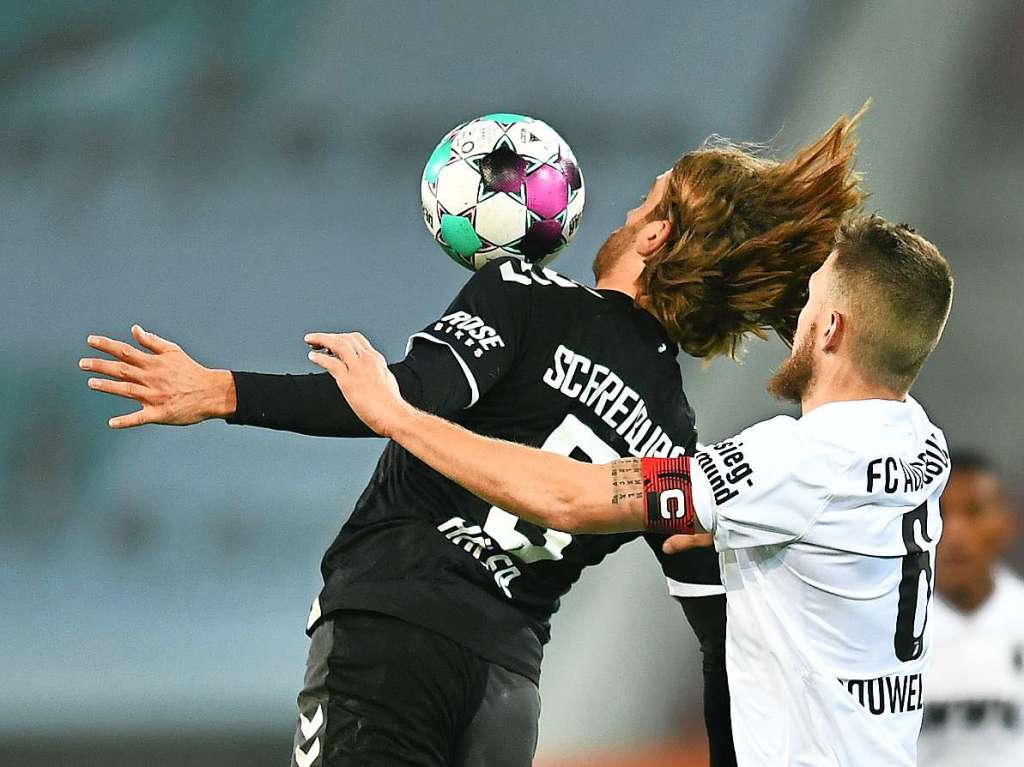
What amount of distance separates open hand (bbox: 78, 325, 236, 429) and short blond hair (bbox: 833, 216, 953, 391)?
1.07 metres

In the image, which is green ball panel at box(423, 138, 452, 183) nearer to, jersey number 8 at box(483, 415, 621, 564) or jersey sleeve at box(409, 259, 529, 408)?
jersey sleeve at box(409, 259, 529, 408)

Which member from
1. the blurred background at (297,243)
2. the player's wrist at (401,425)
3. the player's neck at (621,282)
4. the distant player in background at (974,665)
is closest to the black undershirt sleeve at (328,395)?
the player's wrist at (401,425)

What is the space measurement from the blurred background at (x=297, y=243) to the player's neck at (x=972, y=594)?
6.88 feet

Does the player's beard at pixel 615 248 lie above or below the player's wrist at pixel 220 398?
above

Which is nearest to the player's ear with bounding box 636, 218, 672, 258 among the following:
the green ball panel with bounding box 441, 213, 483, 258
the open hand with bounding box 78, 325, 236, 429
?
the green ball panel with bounding box 441, 213, 483, 258

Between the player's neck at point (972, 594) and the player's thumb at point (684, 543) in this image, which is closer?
the player's thumb at point (684, 543)

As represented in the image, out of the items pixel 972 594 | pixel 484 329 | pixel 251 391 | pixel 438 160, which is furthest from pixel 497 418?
pixel 972 594

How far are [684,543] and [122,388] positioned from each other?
1.10 m

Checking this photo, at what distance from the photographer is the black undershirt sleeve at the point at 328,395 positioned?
7.64 ft

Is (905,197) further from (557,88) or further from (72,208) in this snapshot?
(72,208)

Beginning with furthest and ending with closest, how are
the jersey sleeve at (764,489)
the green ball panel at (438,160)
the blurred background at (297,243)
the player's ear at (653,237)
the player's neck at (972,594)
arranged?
the blurred background at (297,243), the player's neck at (972,594), the green ball panel at (438,160), the player's ear at (653,237), the jersey sleeve at (764,489)

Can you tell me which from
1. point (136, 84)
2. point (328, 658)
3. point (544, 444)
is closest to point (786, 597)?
point (544, 444)

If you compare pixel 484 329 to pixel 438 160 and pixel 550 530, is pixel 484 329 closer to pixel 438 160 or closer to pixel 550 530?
pixel 550 530

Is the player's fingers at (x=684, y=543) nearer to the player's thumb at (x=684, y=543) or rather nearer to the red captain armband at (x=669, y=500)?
the player's thumb at (x=684, y=543)
